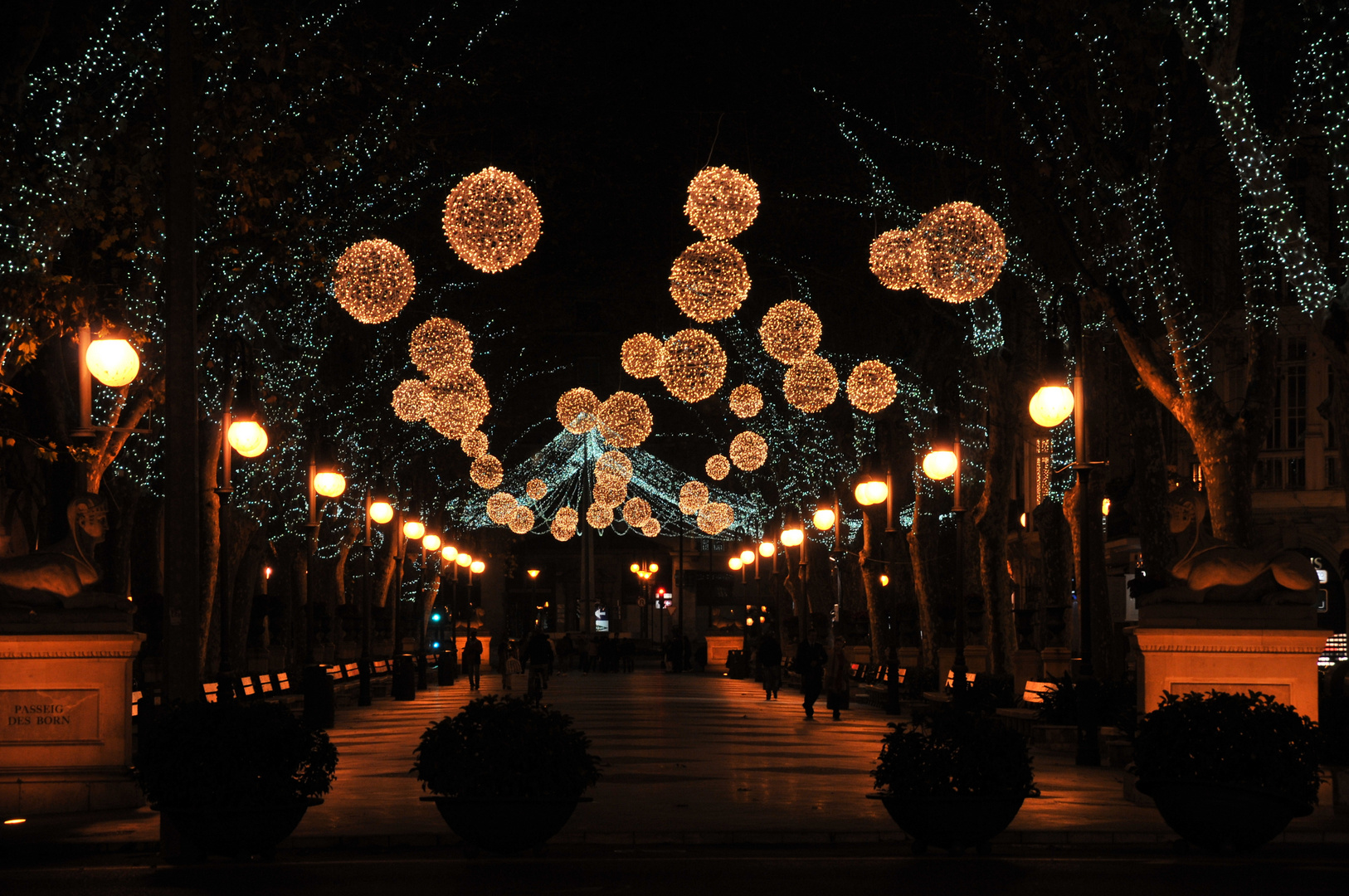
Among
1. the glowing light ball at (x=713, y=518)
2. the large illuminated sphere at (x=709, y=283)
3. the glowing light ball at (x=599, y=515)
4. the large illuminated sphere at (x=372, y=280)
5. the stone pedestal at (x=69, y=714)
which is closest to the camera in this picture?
the stone pedestal at (x=69, y=714)

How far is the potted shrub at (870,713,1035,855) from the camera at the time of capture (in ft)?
41.0

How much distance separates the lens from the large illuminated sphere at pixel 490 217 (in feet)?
73.2

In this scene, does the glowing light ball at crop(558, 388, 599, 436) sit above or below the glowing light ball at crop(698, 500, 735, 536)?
above

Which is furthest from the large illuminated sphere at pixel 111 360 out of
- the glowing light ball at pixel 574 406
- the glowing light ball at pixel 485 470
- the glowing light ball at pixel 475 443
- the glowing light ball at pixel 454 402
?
the glowing light ball at pixel 485 470

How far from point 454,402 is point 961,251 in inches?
596

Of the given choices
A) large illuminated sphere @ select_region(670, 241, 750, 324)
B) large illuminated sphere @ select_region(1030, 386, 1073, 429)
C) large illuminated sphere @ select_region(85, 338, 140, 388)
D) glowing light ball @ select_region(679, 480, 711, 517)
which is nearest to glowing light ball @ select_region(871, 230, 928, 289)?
large illuminated sphere @ select_region(670, 241, 750, 324)

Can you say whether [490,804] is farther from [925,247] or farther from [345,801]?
[925,247]

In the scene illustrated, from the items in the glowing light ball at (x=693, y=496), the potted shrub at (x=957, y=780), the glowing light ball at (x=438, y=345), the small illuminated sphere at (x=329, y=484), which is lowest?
the potted shrub at (x=957, y=780)

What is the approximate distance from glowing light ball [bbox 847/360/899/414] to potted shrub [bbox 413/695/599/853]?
18.4 meters

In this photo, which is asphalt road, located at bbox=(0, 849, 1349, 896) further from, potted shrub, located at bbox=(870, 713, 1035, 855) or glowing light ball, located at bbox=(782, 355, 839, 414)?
glowing light ball, located at bbox=(782, 355, 839, 414)

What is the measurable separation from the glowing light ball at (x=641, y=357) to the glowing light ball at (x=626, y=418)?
5.75 m

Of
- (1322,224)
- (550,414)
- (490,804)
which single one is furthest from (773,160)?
(550,414)

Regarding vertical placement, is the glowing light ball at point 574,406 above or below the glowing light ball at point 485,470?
above

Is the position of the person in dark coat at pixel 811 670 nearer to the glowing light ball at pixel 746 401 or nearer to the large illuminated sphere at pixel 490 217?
the glowing light ball at pixel 746 401
